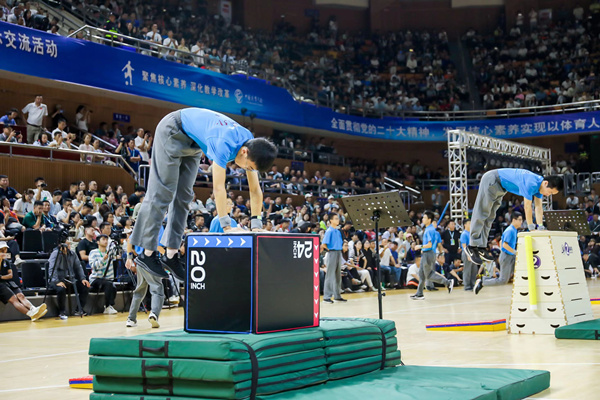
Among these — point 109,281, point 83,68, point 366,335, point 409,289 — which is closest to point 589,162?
point 409,289

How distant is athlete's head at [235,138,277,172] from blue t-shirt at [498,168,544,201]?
17.5 ft

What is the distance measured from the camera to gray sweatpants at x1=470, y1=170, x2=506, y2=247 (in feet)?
32.9

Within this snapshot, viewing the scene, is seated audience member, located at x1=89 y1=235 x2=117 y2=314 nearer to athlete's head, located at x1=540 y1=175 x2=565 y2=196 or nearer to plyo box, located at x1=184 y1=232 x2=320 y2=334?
athlete's head, located at x1=540 y1=175 x2=565 y2=196

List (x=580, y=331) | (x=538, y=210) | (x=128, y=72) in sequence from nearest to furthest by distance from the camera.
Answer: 1. (x=580, y=331)
2. (x=538, y=210)
3. (x=128, y=72)

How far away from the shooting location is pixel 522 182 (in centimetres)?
948

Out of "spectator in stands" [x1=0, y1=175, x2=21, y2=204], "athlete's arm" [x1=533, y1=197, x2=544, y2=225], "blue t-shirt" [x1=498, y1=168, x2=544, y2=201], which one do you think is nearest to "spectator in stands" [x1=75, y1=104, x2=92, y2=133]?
"spectator in stands" [x1=0, y1=175, x2=21, y2=204]

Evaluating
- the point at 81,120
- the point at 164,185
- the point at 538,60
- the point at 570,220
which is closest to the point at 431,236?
the point at 570,220

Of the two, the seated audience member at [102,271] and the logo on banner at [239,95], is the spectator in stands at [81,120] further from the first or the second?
the seated audience member at [102,271]

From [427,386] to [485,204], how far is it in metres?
6.16

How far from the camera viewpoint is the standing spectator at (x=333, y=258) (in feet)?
45.6

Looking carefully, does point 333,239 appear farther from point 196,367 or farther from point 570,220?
point 196,367

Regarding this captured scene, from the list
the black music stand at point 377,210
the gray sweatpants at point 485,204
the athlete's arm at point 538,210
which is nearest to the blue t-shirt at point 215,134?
the black music stand at point 377,210

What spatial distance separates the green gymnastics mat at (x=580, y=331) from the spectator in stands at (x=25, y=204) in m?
10.0

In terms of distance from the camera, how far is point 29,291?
11664mm
